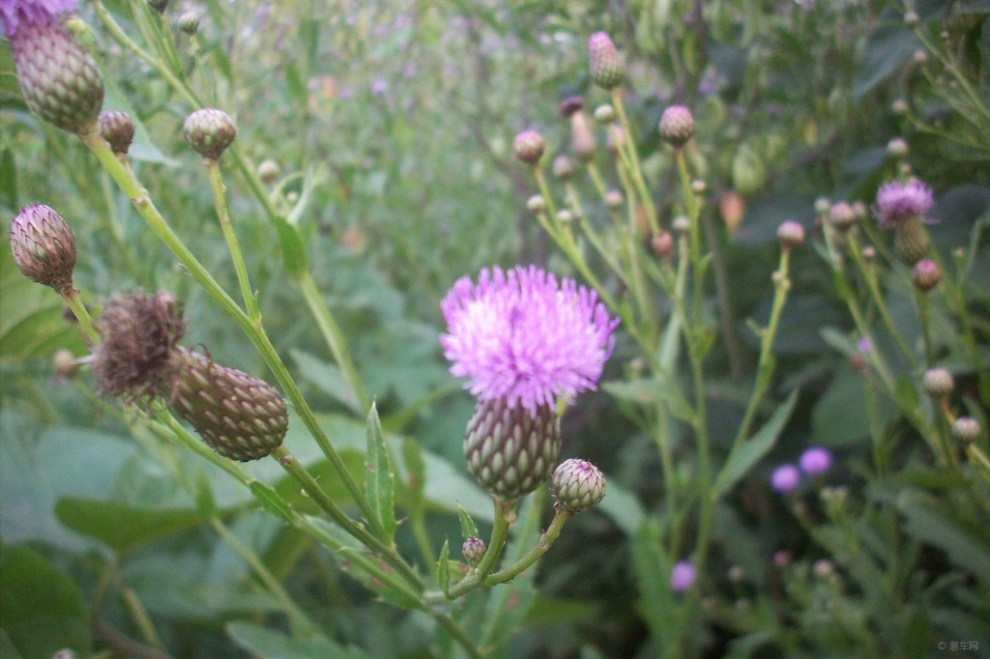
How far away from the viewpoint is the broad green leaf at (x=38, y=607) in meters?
1.32

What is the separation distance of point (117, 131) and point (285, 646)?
2.60 ft

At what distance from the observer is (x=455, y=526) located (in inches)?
83.7

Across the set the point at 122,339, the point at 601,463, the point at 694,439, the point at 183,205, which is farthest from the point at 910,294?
the point at 183,205

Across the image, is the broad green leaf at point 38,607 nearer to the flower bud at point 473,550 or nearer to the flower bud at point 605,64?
the flower bud at point 473,550

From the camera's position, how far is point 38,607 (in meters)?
1.36

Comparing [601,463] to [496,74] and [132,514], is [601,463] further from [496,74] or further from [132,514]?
[496,74]

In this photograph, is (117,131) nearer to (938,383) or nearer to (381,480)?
(381,480)

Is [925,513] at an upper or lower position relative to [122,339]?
lower

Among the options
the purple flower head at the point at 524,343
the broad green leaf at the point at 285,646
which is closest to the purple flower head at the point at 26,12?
the purple flower head at the point at 524,343

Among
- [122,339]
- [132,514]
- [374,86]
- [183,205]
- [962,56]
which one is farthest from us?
[374,86]

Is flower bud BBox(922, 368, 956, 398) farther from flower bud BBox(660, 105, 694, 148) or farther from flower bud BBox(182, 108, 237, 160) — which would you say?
flower bud BBox(182, 108, 237, 160)

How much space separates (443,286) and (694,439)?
108 cm

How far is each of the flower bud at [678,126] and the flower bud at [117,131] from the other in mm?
885

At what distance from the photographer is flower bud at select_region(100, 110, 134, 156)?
90 cm
